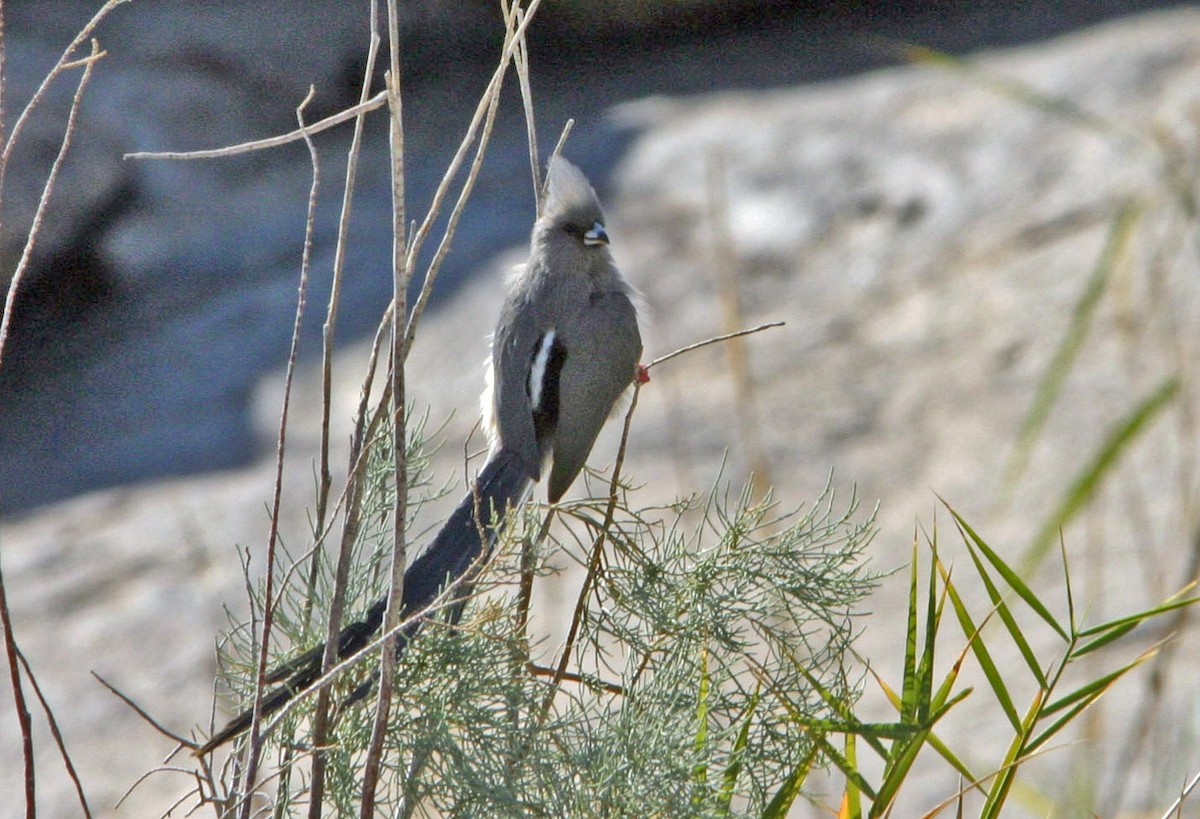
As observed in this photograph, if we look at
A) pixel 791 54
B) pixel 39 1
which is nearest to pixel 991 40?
pixel 791 54

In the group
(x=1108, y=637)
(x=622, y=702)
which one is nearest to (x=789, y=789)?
(x=622, y=702)

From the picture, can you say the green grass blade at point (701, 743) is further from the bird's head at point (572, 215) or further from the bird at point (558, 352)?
the bird's head at point (572, 215)

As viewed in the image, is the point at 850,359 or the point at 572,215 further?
the point at 850,359

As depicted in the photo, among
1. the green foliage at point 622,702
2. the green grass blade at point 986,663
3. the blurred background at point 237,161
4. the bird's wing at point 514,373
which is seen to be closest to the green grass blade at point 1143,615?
the green grass blade at point 986,663

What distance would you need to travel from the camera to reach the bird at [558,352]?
119 inches

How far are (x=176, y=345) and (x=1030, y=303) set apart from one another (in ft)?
15.8

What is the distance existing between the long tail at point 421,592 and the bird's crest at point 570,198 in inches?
→ 28.0

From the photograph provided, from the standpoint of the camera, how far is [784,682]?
2000mm

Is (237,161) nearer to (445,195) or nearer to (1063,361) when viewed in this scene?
(445,195)

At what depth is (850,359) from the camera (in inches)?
269

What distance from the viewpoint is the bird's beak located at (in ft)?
10.4

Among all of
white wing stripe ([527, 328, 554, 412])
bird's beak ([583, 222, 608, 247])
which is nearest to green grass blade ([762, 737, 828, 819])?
white wing stripe ([527, 328, 554, 412])

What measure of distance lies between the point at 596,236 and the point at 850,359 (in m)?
3.88

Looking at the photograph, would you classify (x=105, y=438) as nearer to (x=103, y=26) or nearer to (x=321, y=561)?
(x=103, y=26)
